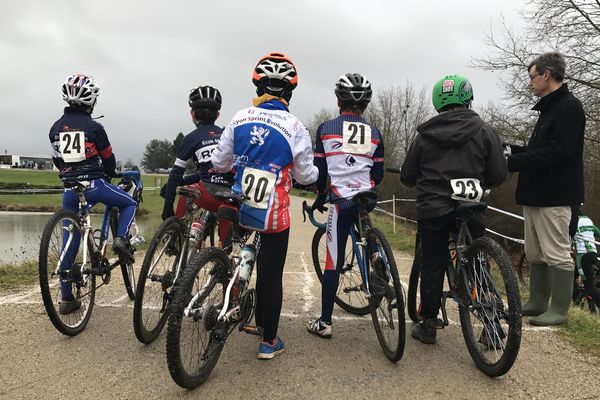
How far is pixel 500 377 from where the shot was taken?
2877mm

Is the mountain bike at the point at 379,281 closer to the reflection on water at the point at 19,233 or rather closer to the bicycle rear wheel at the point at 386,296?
the bicycle rear wheel at the point at 386,296

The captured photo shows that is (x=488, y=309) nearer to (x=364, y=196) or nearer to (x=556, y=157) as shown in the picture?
(x=364, y=196)

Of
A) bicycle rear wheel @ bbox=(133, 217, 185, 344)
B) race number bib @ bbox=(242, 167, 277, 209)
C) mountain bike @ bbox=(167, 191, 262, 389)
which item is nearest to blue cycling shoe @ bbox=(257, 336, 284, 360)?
mountain bike @ bbox=(167, 191, 262, 389)

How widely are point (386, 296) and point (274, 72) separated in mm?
1866

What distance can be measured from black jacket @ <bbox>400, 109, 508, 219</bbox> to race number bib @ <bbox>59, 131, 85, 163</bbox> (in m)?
2.96

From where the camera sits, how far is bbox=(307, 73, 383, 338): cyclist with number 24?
3.55 metres

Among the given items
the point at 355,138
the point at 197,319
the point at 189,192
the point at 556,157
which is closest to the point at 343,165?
the point at 355,138

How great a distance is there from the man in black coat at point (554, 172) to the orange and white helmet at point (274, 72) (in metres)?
2.20

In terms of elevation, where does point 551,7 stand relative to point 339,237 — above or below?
above

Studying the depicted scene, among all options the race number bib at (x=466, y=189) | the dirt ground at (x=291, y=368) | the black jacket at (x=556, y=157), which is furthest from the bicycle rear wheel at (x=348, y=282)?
Answer: the black jacket at (x=556, y=157)

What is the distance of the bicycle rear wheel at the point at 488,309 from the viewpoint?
8.76ft

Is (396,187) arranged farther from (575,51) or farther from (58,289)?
(58,289)

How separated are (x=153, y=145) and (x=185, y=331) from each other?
13117cm

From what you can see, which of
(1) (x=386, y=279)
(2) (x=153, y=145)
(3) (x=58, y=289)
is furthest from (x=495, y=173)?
(2) (x=153, y=145)
